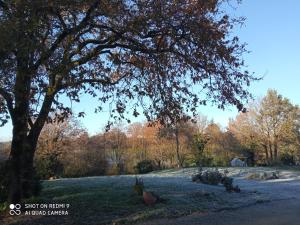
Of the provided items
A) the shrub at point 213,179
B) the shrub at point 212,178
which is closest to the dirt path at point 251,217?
the shrub at point 213,179

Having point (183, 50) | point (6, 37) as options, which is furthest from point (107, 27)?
point (6, 37)

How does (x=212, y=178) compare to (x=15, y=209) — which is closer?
(x=15, y=209)

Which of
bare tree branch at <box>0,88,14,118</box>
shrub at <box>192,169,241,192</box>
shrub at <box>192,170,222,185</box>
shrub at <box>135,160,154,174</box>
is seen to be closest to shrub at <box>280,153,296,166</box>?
shrub at <box>135,160,154,174</box>

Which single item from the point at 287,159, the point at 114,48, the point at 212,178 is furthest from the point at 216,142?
the point at 114,48

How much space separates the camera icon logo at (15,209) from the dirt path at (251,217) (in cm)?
356

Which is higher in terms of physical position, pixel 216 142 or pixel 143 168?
pixel 216 142

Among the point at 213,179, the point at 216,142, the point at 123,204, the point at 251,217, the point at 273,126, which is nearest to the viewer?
the point at 251,217

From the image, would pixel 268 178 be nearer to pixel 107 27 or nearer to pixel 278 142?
pixel 107 27

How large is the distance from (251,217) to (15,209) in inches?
245

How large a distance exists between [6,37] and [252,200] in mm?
9864

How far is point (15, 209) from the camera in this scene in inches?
493

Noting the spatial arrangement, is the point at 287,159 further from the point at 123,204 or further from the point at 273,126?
the point at 123,204

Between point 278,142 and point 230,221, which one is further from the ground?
point 278,142

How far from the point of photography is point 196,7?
12.5 metres
